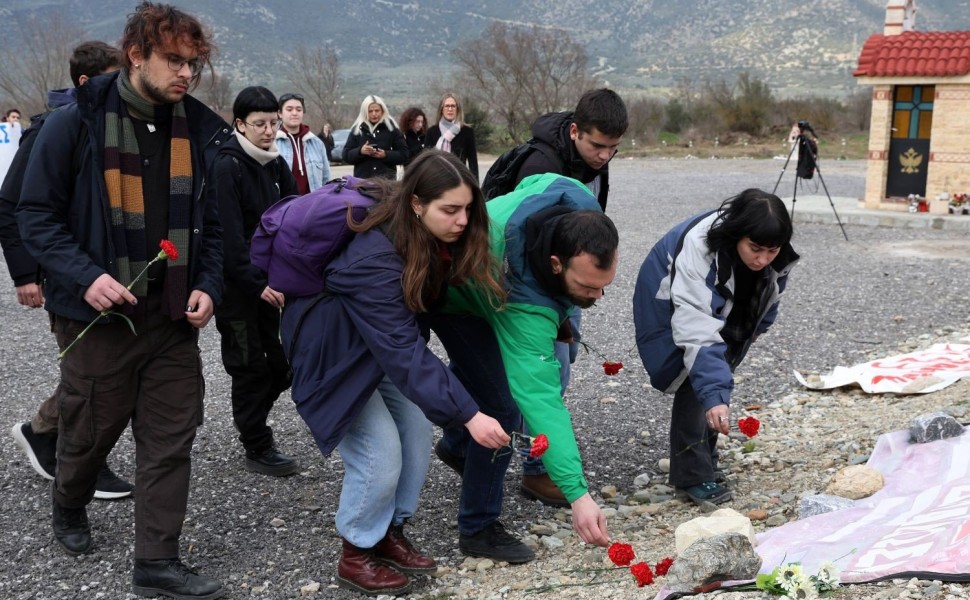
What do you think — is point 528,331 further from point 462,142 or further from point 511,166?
point 462,142

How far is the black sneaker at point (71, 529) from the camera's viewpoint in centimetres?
388

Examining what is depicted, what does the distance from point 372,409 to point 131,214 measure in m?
1.08

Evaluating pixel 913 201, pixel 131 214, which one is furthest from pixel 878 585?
pixel 913 201

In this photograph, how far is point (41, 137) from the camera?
10.9 feet

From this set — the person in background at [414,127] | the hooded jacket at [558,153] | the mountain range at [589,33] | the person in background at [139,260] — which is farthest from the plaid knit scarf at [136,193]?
the mountain range at [589,33]

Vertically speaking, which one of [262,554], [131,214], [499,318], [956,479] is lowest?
[262,554]

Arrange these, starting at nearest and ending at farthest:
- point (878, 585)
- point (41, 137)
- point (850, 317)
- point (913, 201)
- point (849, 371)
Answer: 1. point (878, 585)
2. point (41, 137)
3. point (849, 371)
4. point (850, 317)
5. point (913, 201)

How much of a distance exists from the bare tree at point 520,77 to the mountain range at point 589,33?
46896mm

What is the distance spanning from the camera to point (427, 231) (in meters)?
3.21

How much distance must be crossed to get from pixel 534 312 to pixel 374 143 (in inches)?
260

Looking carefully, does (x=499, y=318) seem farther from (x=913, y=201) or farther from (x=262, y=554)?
(x=913, y=201)

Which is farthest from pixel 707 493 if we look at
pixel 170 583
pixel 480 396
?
pixel 170 583

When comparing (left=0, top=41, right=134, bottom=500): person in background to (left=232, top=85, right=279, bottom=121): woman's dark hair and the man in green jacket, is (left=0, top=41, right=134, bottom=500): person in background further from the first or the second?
the man in green jacket

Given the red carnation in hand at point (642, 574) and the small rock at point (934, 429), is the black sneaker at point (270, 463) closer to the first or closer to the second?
the red carnation in hand at point (642, 574)
